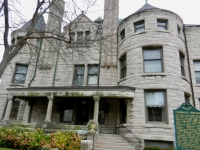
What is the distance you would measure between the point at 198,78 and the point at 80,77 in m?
10.0

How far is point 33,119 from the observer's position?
13703 mm

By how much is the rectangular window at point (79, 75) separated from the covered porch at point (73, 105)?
1.62 m

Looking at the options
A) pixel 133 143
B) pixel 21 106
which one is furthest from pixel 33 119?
pixel 133 143

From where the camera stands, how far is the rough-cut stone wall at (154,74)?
972 centimetres

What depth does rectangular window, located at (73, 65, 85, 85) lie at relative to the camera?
1433cm

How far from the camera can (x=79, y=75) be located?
47.8 ft

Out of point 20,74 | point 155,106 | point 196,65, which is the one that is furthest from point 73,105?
point 196,65

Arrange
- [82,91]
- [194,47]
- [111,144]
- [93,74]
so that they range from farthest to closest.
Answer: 1. [93,74]
2. [194,47]
3. [82,91]
4. [111,144]

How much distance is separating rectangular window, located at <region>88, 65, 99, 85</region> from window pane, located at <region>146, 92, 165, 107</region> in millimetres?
5078

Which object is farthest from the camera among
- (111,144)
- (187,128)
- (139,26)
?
(139,26)

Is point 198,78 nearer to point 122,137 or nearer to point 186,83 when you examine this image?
point 186,83

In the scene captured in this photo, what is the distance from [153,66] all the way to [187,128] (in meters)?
6.63

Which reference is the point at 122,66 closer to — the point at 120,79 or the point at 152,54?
the point at 120,79

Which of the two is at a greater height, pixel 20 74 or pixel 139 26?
pixel 139 26
